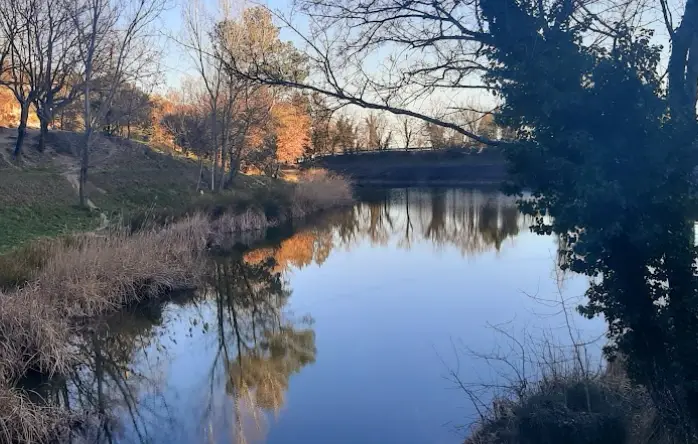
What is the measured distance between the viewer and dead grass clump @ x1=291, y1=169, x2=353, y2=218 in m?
24.6

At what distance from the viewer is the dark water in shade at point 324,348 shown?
611 cm

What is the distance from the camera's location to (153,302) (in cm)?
1052

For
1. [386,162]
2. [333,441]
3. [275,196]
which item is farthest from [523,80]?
[386,162]

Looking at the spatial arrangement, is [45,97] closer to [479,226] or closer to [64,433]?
[479,226]

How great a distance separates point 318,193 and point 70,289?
18.2 metres

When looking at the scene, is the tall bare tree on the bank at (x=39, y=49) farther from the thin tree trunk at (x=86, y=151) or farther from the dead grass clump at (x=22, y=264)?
the dead grass clump at (x=22, y=264)

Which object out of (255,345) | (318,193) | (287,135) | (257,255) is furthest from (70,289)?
(287,135)

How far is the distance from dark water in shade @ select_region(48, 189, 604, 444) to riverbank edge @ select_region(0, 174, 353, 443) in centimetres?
39

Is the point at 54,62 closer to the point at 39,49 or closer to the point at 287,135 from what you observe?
the point at 39,49

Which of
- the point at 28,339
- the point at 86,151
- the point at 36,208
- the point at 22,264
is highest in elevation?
the point at 86,151

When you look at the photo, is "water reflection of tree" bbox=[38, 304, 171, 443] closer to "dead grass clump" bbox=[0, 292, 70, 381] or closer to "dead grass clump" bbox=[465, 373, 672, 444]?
"dead grass clump" bbox=[0, 292, 70, 381]

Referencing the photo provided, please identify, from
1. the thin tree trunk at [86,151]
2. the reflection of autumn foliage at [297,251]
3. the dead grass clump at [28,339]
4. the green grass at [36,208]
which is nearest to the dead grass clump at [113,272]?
the dead grass clump at [28,339]

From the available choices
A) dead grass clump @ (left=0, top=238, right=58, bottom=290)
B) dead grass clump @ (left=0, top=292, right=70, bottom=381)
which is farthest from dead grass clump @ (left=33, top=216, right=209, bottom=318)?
dead grass clump @ (left=0, top=292, right=70, bottom=381)

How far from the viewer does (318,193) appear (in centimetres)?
2653
